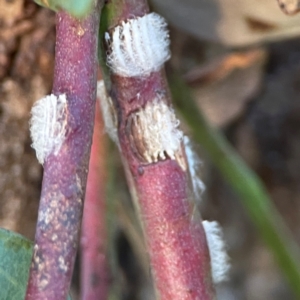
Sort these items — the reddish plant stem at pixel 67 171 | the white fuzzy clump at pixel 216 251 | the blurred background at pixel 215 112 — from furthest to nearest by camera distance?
the blurred background at pixel 215 112, the white fuzzy clump at pixel 216 251, the reddish plant stem at pixel 67 171

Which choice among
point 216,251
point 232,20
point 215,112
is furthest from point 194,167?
point 215,112

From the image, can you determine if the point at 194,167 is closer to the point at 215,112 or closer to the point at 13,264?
the point at 13,264

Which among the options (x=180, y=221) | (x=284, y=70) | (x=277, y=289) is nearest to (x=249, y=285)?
(x=277, y=289)

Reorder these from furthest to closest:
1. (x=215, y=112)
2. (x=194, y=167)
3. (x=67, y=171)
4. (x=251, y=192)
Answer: (x=215, y=112) < (x=251, y=192) < (x=194, y=167) < (x=67, y=171)

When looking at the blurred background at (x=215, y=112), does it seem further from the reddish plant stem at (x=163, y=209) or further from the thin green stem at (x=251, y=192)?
the reddish plant stem at (x=163, y=209)

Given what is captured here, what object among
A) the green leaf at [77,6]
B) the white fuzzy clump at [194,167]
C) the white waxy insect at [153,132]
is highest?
the green leaf at [77,6]

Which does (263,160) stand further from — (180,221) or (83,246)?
(180,221)

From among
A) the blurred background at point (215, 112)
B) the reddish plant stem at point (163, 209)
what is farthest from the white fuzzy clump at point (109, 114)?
the blurred background at point (215, 112)
